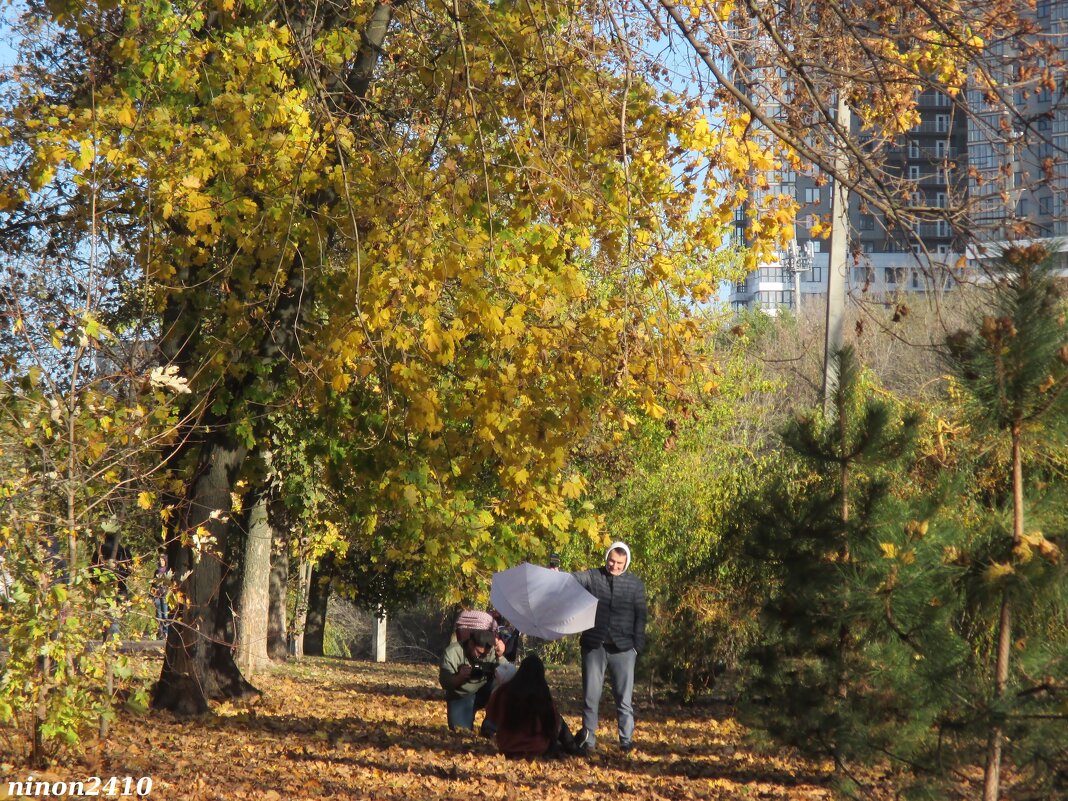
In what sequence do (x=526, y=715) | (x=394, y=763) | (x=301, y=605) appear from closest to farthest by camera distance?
1. (x=394, y=763)
2. (x=526, y=715)
3. (x=301, y=605)

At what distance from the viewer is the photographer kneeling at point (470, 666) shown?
10422 millimetres

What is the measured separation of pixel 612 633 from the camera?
382 inches

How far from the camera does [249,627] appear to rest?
17.3 metres

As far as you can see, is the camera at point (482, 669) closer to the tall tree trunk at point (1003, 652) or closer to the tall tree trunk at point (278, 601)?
the tall tree trunk at point (1003, 652)

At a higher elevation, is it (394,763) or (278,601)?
(278,601)

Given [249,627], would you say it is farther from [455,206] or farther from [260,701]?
[455,206]

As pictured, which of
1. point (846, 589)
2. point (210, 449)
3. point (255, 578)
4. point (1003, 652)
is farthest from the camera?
point (255, 578)

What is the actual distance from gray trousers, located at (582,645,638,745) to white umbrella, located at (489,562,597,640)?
471mm

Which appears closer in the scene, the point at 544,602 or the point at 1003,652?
the point at 1003,652

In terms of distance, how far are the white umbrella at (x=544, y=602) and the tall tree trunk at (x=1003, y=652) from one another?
4.11m

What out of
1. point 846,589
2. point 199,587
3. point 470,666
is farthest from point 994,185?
point 199,587

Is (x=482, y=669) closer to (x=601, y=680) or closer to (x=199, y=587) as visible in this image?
(x=601, y=680)

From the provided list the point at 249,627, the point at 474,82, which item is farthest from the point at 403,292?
the point at 249,627

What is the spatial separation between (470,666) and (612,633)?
145 centimetres
